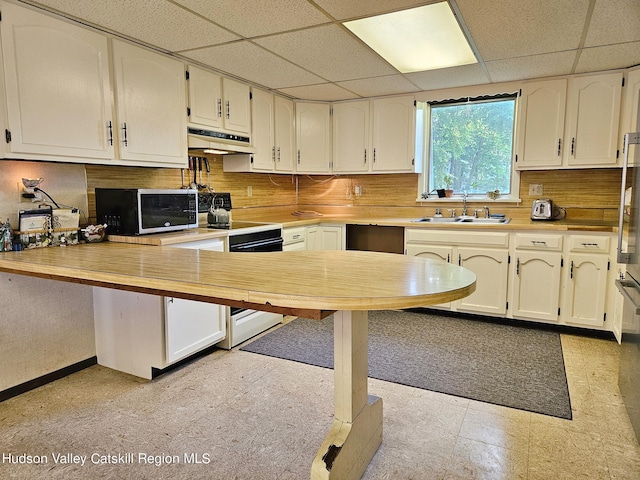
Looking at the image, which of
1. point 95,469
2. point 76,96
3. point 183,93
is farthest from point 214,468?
point 183,93

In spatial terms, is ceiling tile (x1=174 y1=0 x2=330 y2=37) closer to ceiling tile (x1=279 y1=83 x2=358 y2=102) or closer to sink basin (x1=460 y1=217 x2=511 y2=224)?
ceiling tile (x1=279 y1=83 x2=358 y2=102)

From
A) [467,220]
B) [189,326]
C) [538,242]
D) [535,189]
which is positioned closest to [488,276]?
[538,242]

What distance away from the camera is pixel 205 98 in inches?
124

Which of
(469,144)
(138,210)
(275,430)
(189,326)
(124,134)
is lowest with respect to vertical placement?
(275,430)

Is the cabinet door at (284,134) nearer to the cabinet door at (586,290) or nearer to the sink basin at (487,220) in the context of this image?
the sink basin at (487,220)

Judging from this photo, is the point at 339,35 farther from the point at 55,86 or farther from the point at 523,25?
the point at 55,86

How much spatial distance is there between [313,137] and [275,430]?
3020 millimetres

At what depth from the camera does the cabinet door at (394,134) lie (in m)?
4.06

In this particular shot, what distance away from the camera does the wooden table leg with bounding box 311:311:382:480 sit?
1529 millimetres

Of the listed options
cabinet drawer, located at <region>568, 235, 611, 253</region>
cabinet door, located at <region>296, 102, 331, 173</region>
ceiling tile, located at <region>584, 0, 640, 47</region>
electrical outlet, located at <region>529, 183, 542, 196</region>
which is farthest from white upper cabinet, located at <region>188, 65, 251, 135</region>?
cabinet drawer, located at <region>568, 235, 611, 253</region>

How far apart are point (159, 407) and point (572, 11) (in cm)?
307

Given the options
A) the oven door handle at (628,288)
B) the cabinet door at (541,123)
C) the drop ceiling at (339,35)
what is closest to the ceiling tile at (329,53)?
the drop ceiling at (339,35)

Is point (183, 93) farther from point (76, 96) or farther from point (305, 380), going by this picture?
point (305, 380)

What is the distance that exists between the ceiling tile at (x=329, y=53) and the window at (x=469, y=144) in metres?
1.11
